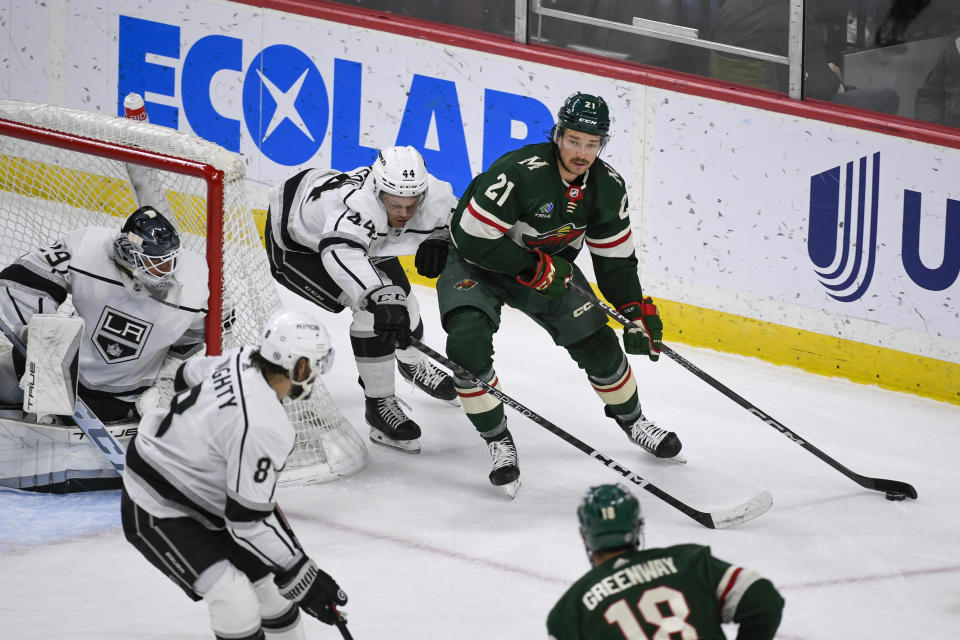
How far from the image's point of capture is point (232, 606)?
268 cm

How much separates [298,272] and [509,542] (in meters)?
1.17

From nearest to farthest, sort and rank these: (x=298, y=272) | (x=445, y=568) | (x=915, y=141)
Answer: (x=445, y=568) < (x=298, y=272) < (x=915, y=141)

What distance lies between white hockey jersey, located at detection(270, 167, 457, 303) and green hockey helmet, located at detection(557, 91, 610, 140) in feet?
1.78

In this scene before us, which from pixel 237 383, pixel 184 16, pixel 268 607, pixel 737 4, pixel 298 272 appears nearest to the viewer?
pixel 237 383

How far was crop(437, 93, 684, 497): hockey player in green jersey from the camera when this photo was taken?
3887mm

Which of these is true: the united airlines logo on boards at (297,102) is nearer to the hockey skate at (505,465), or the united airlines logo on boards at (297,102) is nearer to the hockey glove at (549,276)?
the hockey glove at (549,276)

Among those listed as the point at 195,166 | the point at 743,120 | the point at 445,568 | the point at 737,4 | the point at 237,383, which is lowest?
the point at 445,568

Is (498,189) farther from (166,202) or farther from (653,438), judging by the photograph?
(166,202)

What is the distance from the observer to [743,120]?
4.96 meters

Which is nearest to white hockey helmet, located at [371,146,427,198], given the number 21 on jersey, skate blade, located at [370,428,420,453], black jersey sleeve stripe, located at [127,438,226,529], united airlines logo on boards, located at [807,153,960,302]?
the number 21 on jersey

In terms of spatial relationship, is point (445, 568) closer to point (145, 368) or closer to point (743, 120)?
point (145, 368)

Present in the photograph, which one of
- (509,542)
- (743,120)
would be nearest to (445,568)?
(509,542)

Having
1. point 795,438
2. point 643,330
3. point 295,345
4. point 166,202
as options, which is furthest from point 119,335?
point 795,438

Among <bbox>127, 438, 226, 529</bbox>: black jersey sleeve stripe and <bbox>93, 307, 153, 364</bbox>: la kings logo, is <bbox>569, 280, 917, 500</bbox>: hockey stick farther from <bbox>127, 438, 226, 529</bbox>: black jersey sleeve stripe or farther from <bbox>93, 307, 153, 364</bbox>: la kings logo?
<bbox>127, 438, 226, 529</bbox>: black jersey sleeve stripe
